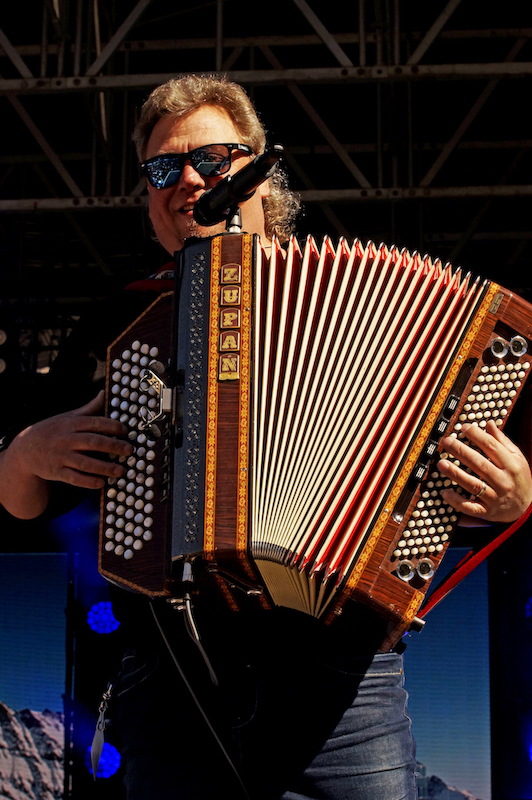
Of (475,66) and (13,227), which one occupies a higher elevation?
(475,66)

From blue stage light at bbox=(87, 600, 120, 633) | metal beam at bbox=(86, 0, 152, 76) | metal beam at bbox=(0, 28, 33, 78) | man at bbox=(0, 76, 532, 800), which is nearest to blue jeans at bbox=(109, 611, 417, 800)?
man at bbox=(0, 76, 532, 800)

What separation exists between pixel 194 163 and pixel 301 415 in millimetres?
764

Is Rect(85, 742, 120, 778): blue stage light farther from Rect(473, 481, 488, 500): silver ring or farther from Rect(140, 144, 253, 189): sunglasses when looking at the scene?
Rect(473, 481, 488, 500): silver ring

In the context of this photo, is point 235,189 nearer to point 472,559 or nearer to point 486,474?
point 486,474

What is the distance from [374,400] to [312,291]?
286mm

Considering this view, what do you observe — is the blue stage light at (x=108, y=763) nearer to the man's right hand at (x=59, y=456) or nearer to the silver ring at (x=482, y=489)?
the man's right hand at (x=59, y=456)

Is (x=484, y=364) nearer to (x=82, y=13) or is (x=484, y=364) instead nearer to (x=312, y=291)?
(x=312, y=291)

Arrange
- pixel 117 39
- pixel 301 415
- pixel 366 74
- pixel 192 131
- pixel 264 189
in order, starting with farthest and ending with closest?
1. pixel 117 39
2. pixel 366 74
3. pixel 264 189
4. pixel 192 131
5. pixel 301 415

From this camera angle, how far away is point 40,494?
2172 millimetres

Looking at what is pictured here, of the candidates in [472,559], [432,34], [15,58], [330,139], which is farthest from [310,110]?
[472,559]

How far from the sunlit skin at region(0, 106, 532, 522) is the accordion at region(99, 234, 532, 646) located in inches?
1.7

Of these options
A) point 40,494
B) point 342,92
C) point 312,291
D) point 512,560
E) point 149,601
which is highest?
point 342,92

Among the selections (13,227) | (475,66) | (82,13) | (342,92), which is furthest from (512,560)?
(13,227)

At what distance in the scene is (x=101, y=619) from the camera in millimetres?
5316
